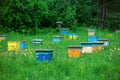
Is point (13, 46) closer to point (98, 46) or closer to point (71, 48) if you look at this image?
point (71, 48)

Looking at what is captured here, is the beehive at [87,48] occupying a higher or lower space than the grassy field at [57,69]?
lower

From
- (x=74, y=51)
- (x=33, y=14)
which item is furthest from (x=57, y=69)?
(x=33, y=14)

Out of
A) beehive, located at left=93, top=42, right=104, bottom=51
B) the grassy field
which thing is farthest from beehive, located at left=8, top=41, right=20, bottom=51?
beehive, located at left=93, top=42, right=104, bottom=51

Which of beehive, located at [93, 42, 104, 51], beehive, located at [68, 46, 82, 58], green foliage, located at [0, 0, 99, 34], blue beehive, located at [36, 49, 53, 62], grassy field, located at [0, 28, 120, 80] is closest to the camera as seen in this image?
grassy field, located at [0, 28, 120, 80]

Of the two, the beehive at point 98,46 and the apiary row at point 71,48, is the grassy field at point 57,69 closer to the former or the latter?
the apiary row at point 71,48

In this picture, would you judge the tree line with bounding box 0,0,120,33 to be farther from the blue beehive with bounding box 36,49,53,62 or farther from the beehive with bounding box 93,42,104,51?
the blue beehive with bounding box 36,49,53,62

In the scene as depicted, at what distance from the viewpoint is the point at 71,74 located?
802 centimetres

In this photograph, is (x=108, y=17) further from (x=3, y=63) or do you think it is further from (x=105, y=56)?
(x=3, y=63)

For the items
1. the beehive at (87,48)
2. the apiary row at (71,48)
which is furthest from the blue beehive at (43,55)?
the beehive at (87,48)

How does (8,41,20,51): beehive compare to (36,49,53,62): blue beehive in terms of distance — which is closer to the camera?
(36,49,53,62): blue beehive

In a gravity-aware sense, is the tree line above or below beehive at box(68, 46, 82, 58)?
below

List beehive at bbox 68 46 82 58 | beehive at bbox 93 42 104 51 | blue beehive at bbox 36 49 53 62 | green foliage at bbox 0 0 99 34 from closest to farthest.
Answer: blue beehive at bbox 36 49 53 62, beehive at bbox 68 46 82 58, beehive at bbox 93 42 104 51, green foliage at bbox 0 0 99 34

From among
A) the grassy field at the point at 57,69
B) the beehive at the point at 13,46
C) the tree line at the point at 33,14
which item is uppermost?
the grassy field at the point at 57,69

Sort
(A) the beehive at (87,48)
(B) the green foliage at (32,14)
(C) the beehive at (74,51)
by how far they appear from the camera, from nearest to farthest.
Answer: (C) the beehive at (74,51) → (A) the beehive at (87,48) → (B) the green foliage at (32,14)
